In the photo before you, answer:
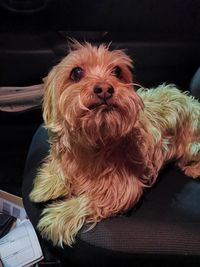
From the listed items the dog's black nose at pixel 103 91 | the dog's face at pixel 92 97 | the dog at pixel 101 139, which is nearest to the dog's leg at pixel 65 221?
the dog at pixel 101 139

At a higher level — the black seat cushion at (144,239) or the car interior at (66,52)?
the car interior at (66,52)

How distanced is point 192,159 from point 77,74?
1.51 feet

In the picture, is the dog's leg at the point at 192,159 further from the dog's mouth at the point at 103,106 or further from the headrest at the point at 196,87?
the dog's mouth at the point at 103,106

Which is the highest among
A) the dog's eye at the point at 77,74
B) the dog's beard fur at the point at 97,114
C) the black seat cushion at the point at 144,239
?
the dog's eye at the point at 77,74

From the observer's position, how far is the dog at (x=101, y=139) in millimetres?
1046

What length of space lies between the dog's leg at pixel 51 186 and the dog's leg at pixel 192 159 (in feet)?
1.16

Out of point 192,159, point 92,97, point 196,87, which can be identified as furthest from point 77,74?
point 196,87

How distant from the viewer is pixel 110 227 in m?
1.17

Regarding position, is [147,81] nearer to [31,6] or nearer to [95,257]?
[31,6]

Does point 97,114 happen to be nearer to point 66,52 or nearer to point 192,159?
point 192,159

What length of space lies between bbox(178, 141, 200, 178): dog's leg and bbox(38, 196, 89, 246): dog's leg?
339 millimetres

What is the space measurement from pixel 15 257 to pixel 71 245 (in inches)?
16.9

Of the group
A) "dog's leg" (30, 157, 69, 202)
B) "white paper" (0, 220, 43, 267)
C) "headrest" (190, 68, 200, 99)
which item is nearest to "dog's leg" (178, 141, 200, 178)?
"headrest" (190, 68, 200, 99)

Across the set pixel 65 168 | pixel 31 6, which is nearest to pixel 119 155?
pixel 65 168
